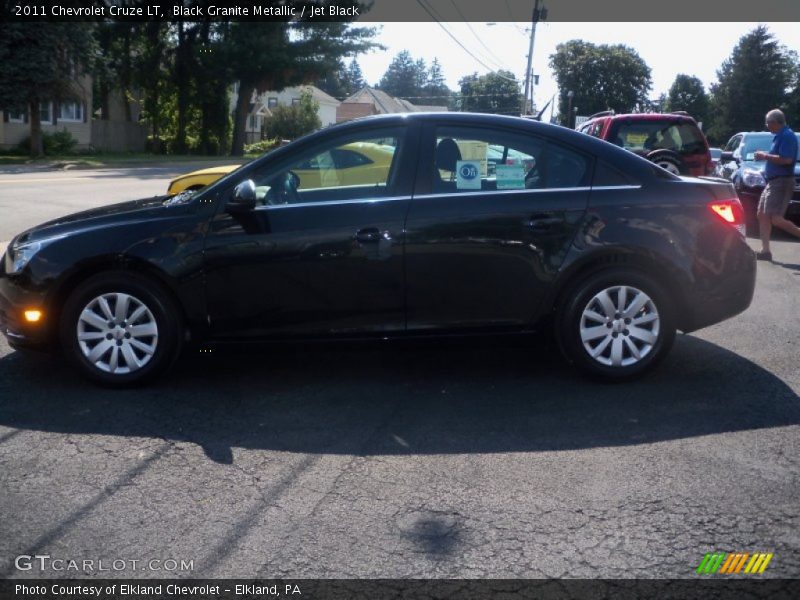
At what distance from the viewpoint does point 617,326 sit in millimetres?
5656

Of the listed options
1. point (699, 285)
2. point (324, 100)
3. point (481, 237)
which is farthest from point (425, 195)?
point (324, 100)

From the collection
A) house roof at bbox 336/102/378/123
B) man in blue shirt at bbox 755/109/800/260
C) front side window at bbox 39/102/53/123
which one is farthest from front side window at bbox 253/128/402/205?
house roof at bbox 336/102/378/123

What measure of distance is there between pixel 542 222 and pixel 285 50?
144ft

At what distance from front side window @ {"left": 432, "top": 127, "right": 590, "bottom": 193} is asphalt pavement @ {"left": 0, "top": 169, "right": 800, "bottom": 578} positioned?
1.05m

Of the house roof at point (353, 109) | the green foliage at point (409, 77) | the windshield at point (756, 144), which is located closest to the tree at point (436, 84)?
the green foliage at point (409, 77)

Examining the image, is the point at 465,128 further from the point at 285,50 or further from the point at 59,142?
the point at 285,50

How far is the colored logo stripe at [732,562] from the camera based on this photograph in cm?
339

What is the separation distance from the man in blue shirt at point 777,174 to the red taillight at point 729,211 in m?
4.94

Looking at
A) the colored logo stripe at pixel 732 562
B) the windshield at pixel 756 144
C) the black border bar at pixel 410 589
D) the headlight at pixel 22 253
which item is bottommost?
the black border bar at pixel 410 589

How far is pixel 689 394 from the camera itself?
556 centimetres

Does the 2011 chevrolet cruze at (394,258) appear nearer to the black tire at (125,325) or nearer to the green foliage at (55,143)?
the black tire at (125,325)

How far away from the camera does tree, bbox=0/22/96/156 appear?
3281 cm

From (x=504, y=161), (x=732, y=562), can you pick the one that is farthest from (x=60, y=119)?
(x=732, y=562)

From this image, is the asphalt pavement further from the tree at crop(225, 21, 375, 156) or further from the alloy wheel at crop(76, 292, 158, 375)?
the tree at crop(225, 21, 375, 156)
